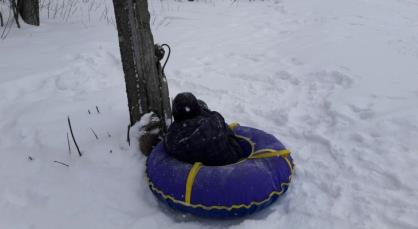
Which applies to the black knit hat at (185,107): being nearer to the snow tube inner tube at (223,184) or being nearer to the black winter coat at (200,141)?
the black winter coat at (200,141)

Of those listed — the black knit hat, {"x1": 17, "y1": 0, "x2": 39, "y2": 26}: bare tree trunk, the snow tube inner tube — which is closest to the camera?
the snow tube inner tube

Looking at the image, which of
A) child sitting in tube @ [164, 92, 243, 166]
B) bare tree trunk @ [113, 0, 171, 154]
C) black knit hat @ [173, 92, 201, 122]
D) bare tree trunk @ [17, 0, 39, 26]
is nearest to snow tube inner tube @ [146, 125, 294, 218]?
child sitting in tube @ [164, 92, 243, 166]

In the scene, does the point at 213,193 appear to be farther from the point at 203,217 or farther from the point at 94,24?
the point at 94,24

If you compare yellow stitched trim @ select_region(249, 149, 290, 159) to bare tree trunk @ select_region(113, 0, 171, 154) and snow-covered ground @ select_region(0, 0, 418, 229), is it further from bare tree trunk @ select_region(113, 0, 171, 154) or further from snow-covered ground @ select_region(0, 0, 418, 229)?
bare tree trunk @ select_region(113, 0, 171, 154)

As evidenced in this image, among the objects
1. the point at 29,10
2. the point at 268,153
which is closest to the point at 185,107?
the point at 268,153

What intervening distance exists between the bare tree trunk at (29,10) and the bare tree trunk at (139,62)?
4.11 meters

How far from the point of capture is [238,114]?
3.89m

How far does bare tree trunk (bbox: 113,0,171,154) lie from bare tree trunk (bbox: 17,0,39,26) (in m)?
4.11

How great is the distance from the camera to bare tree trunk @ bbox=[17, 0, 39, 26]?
6289mm

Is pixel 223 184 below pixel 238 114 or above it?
above

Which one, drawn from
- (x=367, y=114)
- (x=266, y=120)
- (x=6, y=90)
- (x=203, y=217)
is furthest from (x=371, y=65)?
(x=6, y=90)

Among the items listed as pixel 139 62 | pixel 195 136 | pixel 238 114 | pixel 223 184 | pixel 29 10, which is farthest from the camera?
pixel 29 10

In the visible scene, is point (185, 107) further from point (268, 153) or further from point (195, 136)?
point (268, 153)

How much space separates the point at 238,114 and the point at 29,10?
421 centimetres
